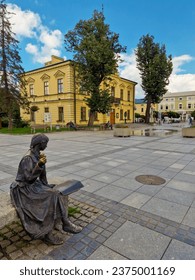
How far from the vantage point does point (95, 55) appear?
21.4 meters

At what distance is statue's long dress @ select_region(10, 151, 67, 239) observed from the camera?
2395 mm

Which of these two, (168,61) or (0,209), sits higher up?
(168,61)

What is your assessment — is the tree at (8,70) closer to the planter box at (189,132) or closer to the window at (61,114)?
the window at (61,114)

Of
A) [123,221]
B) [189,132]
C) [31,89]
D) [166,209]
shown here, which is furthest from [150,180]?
[31,89]

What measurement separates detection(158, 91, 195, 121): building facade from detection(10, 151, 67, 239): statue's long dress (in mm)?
76253

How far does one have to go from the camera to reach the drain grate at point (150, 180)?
15.6 feet

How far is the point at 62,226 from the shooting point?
2.71 m

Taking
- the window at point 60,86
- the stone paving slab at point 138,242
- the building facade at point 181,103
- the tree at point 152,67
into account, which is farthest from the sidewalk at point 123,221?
the building facade at point 181,103

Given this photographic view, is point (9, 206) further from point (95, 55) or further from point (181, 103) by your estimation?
point (181, 103)

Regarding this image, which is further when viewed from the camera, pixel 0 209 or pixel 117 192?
pixel 117 192
